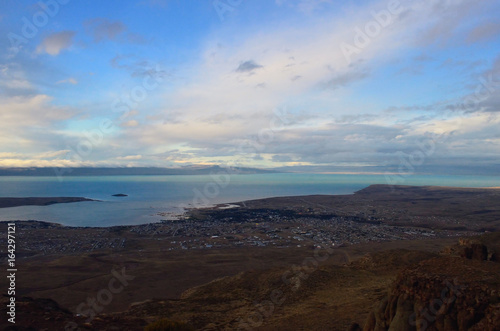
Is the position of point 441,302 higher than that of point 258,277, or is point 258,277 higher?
point 441,302

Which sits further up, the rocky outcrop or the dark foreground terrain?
the rocky outcrop

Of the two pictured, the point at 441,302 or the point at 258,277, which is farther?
the point at 258,277

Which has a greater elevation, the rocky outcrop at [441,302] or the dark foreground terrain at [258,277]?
the rocky outcrop at [441,302]

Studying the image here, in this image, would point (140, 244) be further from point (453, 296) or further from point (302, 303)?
point (453, 296)

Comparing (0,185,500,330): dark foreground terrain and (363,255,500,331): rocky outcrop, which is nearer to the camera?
(363,255,500,331): rocky outcrop

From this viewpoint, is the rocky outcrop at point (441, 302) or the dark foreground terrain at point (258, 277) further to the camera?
the dark foreground terrain at point (258, 277)

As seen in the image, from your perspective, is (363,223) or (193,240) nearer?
(193,240)

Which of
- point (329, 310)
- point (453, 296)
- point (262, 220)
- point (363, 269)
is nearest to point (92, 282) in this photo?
point (329, 310)

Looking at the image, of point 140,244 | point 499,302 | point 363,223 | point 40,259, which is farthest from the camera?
point 363,223
